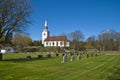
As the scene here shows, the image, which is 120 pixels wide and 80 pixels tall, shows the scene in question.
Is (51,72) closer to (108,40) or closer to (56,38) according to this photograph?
(108,40)

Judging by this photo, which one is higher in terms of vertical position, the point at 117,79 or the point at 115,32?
the point at 115,32

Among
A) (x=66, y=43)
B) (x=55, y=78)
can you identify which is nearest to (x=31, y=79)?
(x=55, y=78)

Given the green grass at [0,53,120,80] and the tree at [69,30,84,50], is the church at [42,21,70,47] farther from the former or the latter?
the green grass at [0,53,120,80]

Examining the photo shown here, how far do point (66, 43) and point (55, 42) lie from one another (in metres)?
10.1

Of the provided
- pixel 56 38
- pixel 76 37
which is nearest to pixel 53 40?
pixel 56 38

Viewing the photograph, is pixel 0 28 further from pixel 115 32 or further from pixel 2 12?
pixel 115 32

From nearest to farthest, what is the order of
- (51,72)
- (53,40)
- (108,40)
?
(51,72), (108,40), (53,40)

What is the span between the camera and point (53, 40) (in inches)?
6516

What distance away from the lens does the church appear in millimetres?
160012

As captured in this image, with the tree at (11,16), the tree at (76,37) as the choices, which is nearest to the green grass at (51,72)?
the tree at (11,16)

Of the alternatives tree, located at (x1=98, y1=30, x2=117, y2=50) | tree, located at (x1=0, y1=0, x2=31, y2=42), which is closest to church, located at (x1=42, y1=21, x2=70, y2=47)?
tree, located at (x1=98, y1=30, x2=117, y2=50)

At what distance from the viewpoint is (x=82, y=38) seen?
438 ft

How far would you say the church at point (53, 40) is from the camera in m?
160

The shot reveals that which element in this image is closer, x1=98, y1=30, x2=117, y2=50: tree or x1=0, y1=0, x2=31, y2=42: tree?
x1=0, y1=0, x2=31, y2=42: tree
